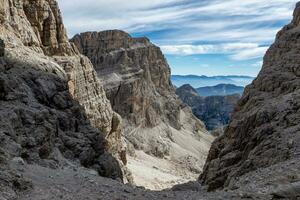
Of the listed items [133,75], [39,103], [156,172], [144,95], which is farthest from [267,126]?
[133,75]

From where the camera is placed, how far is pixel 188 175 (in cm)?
8738

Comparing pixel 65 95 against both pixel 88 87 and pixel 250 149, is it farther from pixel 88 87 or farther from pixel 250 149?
pixel 88 87

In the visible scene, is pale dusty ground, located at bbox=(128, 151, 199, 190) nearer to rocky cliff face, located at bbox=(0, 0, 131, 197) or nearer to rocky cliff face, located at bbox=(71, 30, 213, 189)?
rocky cliff face, located at bbox=(71, 30, 213, 189)

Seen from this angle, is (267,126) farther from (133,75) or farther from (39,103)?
(133,75)

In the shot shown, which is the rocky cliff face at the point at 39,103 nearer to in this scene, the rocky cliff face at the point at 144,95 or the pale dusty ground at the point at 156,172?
the pale dusty ground at the point at 156,172

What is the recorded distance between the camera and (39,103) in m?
30.2

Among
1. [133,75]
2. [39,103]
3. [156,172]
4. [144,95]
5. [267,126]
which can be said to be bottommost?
[156,172]

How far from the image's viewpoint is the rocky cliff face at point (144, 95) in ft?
353

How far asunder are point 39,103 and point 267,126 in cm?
1467

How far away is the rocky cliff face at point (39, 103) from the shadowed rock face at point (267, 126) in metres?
8.20

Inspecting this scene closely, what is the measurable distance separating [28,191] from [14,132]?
892 cm

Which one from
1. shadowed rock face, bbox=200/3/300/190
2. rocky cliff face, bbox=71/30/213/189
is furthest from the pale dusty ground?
shadowed rock face, bbox=200/3/300/190

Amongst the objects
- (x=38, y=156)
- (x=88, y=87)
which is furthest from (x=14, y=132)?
(x=88, y=87)

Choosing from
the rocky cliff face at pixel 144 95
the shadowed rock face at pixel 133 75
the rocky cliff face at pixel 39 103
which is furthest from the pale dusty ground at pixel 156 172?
the rocky cliff face at pixel 39 103
